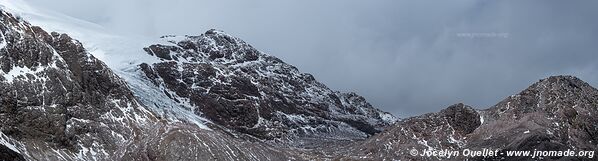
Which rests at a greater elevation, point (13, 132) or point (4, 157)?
point (13, 132)

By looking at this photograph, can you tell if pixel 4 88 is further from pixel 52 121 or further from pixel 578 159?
pixel 578 159

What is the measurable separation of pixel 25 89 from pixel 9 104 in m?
8.35

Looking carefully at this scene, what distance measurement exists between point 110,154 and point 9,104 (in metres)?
29.3

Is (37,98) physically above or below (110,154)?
above

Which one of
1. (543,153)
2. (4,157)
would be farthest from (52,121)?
(543,153)

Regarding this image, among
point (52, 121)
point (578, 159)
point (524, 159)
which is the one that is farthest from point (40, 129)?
point (578, 159)

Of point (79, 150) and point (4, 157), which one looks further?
point (79, 150)

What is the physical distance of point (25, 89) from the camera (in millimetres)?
199375

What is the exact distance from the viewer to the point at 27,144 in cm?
18238

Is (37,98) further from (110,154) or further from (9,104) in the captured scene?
(110,154)

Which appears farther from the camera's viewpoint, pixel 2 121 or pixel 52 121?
pixel 52 121

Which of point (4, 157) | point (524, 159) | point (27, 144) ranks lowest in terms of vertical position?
point (4, 157)

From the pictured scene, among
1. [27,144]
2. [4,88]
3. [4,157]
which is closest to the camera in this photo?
[4,157]

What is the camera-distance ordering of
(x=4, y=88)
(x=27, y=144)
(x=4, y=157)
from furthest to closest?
(x=4, y=88) < (x=27, y=144) < (x=4, y=157)
